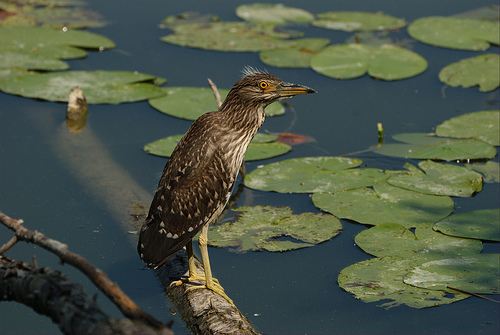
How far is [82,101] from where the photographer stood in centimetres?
783

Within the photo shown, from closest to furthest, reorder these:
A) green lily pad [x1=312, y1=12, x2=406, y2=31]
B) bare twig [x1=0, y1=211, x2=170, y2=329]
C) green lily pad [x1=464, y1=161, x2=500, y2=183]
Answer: bare twig [x1=0, y1=211, x2=170, y2=329] < green lily pad [x1=464, y1=161, x2=500, y2=183] < green lily pad [x1=312, y1=12, x2=406, y2=31]

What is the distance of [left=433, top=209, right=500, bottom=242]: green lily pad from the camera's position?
5.58 metres

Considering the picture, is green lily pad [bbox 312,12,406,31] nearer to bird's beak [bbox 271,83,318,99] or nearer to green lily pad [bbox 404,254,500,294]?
bird's beak [bbox 271,83,318,99]

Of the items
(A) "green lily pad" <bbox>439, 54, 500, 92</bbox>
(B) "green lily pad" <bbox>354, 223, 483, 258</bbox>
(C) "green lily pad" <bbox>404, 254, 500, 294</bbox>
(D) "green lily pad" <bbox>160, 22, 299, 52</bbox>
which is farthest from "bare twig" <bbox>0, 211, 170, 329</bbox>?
(D) "green lily pad" <bbox>160, 22, 299, 52</bbox>

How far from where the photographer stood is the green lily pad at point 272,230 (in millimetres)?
5543

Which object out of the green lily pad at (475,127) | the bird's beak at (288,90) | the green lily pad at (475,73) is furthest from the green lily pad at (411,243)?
the green lily pad at (475,73)

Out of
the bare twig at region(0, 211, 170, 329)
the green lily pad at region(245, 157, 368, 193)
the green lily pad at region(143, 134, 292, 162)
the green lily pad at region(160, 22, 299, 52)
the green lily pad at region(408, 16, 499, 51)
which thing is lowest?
the green lily pad at region(245, 157, 368, 193)

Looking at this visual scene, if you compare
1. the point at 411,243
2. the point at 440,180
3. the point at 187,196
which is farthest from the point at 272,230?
the point at 440,180

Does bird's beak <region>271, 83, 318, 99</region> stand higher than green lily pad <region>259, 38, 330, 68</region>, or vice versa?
bird's beak <region>271, 83, 318, 99</region>

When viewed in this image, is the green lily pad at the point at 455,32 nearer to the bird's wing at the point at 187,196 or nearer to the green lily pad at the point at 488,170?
the green lily pad at the point at 488,170

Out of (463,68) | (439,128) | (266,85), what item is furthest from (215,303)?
(463,68)

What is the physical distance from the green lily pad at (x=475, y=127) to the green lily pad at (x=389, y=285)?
8.26 feet

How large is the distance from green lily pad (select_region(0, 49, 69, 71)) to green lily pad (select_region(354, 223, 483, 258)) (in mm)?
5172

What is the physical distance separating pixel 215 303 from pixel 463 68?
5978 millimetres
